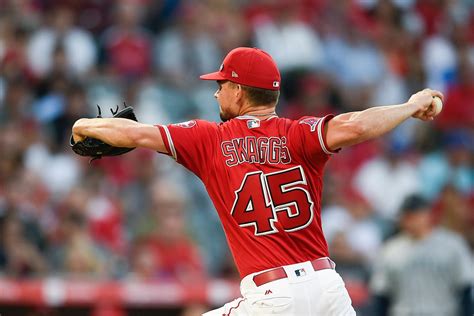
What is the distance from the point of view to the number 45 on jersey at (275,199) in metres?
5.88

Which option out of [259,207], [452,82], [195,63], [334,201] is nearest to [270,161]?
[259,207]

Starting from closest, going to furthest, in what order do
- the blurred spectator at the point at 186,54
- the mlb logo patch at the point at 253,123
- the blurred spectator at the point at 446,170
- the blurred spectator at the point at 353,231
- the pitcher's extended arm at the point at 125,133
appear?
the pitcher's extended arm at the point at 125,133 < the mlb logo patch at the point at 253,123 < the blurred spectator at the point at 353,231 < the blurred spectator at the point at 446,170 < the blurred spectator at the point at 186,54

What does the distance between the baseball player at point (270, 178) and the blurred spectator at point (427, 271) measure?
3.44m

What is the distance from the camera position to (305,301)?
5762 millimetres

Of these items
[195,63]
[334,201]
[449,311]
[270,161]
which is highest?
[195,63]

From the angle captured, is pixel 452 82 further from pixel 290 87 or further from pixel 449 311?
pixel 449 311

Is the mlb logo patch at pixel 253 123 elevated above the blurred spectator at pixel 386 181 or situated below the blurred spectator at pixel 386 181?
above

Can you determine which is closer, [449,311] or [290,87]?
[449,311]

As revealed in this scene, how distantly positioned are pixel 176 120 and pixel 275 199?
7451 millimetres

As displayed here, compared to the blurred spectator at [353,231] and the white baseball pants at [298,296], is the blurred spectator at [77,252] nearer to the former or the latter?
the blurred spectator at [353,231]

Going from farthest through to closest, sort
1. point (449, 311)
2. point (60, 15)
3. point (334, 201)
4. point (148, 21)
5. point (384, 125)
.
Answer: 1. point (148, 21)
2. point (60, 15)
3. point (334, 201)
4. point (449, 311)
5. point (384, 125)

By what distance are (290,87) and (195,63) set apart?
136cm

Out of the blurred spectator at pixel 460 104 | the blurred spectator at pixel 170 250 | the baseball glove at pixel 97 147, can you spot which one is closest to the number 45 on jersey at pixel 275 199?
the baseball glove at pixel 97 147

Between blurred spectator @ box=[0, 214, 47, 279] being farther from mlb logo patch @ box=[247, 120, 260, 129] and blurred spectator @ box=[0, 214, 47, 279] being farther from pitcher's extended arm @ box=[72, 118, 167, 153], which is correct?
mlb logo patch @ box=[247, 120, 260, 129]
